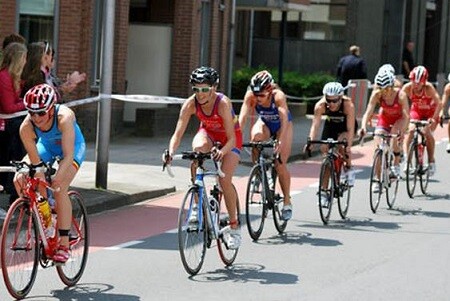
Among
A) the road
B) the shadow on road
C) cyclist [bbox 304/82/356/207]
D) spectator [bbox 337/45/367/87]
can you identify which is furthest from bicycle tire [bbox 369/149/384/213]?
spectator [bbox 337/45/367/87]

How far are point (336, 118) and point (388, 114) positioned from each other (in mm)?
1588

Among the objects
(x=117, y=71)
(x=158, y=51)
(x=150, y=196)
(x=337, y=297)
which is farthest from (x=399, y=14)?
(x=337, y=297)

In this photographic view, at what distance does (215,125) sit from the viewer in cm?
1215

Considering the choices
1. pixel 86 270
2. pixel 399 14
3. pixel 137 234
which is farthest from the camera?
pixel 399 14

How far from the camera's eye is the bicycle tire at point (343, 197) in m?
15.9

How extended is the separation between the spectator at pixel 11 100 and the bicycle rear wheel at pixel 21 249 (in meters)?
4.47

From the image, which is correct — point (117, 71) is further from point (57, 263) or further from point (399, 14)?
point (399, 14)

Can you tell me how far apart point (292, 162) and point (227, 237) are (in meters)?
11.8

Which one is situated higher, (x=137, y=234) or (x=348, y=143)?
(x=348, y=143)

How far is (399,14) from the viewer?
47438 mm

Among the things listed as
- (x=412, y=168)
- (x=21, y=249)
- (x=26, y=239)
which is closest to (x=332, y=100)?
(x=412, y=168)

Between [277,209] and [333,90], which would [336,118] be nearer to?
[333,90]

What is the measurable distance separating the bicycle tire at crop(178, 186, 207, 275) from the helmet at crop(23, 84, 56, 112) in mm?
1629

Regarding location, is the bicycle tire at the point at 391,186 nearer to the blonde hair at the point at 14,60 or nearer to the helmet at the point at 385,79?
the helmet at the point at 385,79
